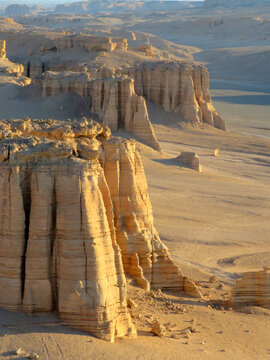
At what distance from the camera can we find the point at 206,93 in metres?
52.0

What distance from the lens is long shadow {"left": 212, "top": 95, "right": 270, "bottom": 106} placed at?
84500mm

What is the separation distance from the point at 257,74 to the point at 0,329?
348 ft

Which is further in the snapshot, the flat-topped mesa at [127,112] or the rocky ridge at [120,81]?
the rocky ridge at [120,81]

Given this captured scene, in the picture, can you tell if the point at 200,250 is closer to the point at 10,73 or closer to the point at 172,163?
the point at 172,163

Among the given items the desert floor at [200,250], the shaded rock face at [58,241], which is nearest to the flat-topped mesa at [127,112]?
the desert floor at [200,250]

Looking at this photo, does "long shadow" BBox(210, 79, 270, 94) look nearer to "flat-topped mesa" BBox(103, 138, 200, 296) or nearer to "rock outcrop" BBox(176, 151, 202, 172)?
"rock outcrop" BBox(176, 151, 202, 172)

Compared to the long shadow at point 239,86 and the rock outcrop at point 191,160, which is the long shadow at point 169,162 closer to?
the rock outcrop at point 191,160

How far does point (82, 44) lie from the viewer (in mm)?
64250

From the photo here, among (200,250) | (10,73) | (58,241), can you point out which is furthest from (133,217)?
(10,73)

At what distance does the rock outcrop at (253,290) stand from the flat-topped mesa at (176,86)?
34684 mm

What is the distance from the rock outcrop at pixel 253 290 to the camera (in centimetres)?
1555

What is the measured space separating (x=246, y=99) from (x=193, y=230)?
64.0 m

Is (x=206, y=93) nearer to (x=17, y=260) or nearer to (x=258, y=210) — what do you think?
(x=258, y=210)

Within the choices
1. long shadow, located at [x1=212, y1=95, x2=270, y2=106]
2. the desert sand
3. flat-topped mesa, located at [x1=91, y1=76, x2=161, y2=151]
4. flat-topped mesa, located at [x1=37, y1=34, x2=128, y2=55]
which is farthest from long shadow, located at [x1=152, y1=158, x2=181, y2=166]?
long shadow, located at [x1=212, y1=95, x2=270, y2=106]
